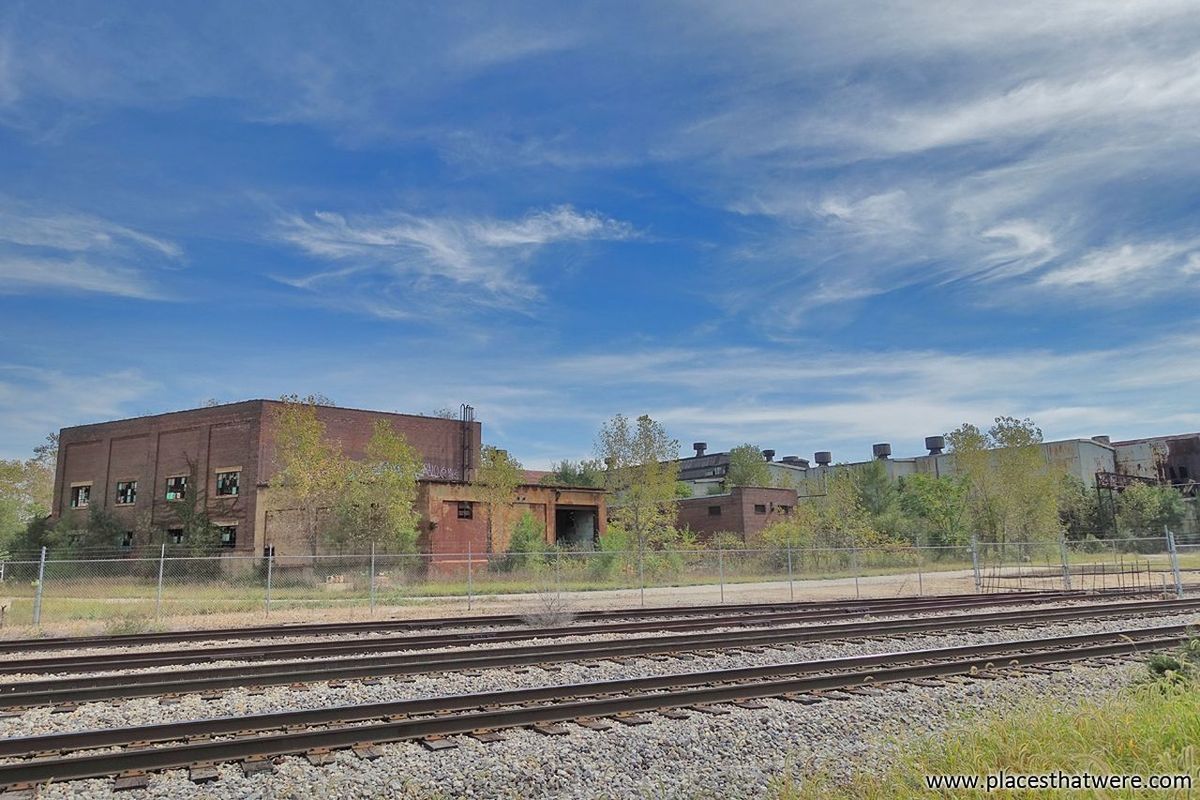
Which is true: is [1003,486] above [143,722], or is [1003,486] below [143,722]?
above

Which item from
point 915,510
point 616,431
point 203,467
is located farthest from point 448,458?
point 915,510

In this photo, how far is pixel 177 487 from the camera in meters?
52.5

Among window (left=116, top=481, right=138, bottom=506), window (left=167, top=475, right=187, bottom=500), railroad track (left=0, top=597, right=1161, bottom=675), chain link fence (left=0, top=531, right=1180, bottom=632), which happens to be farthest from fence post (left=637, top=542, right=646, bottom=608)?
window (left=116, top=481, right=138, bottom=506)

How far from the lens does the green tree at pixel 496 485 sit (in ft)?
159

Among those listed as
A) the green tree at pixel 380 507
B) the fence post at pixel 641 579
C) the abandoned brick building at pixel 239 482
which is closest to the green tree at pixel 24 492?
the abandoned brick building at pixel 239 482

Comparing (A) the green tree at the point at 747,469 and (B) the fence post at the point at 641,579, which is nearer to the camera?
(B) the fence post at the point at 641,579

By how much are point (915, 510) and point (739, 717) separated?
67.7m

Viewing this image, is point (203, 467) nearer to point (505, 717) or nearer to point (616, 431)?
point (616, 431)

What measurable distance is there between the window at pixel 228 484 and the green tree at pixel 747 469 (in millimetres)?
49734

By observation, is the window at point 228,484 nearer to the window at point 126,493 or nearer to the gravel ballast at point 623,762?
the window at point 126,493

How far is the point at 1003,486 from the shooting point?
60250 mm

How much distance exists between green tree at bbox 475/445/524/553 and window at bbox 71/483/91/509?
95.0 feet

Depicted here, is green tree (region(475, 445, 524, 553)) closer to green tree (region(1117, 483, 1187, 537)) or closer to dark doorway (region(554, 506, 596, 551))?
dark doorway (region(554, 506, 596, 551))

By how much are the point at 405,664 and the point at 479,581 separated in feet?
83.9
